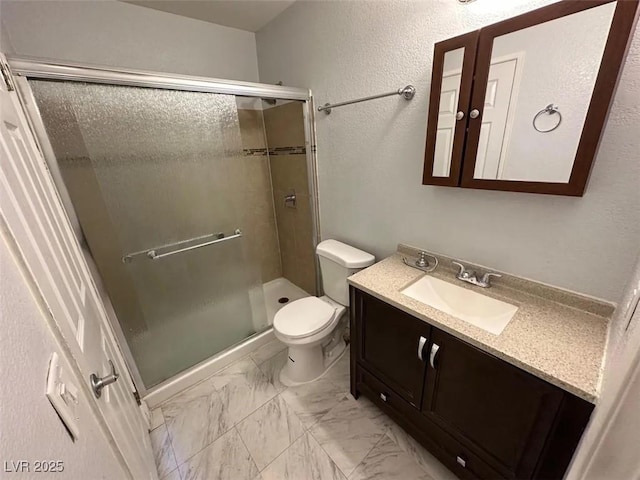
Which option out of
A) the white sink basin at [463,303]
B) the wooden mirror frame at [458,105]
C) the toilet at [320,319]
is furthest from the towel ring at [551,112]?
the toilet at [320,319]

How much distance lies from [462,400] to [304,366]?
0.95 meters

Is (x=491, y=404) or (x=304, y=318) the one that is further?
(x=304, y=318)

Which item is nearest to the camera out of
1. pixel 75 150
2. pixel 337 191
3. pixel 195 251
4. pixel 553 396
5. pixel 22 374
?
pixel 22 374

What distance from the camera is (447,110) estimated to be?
3.84ft

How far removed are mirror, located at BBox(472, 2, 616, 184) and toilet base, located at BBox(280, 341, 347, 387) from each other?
4.54 feet

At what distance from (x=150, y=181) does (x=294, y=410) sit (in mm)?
1540

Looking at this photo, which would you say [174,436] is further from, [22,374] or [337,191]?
[337,191]

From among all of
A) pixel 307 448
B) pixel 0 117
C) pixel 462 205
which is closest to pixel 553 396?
pixel 462 205

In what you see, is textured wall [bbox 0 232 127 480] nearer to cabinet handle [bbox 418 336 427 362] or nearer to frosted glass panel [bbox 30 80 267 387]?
frosted glass panel [bbox 30 80 267 387]

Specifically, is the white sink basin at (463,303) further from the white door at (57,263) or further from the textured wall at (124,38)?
the textured wall at (124,38)

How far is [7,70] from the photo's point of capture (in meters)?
0.89

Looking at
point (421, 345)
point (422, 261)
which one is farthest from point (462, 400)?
point (422, 261)

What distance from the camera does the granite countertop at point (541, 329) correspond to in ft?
2.61

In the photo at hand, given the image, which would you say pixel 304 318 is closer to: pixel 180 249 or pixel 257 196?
pixel 180 249
